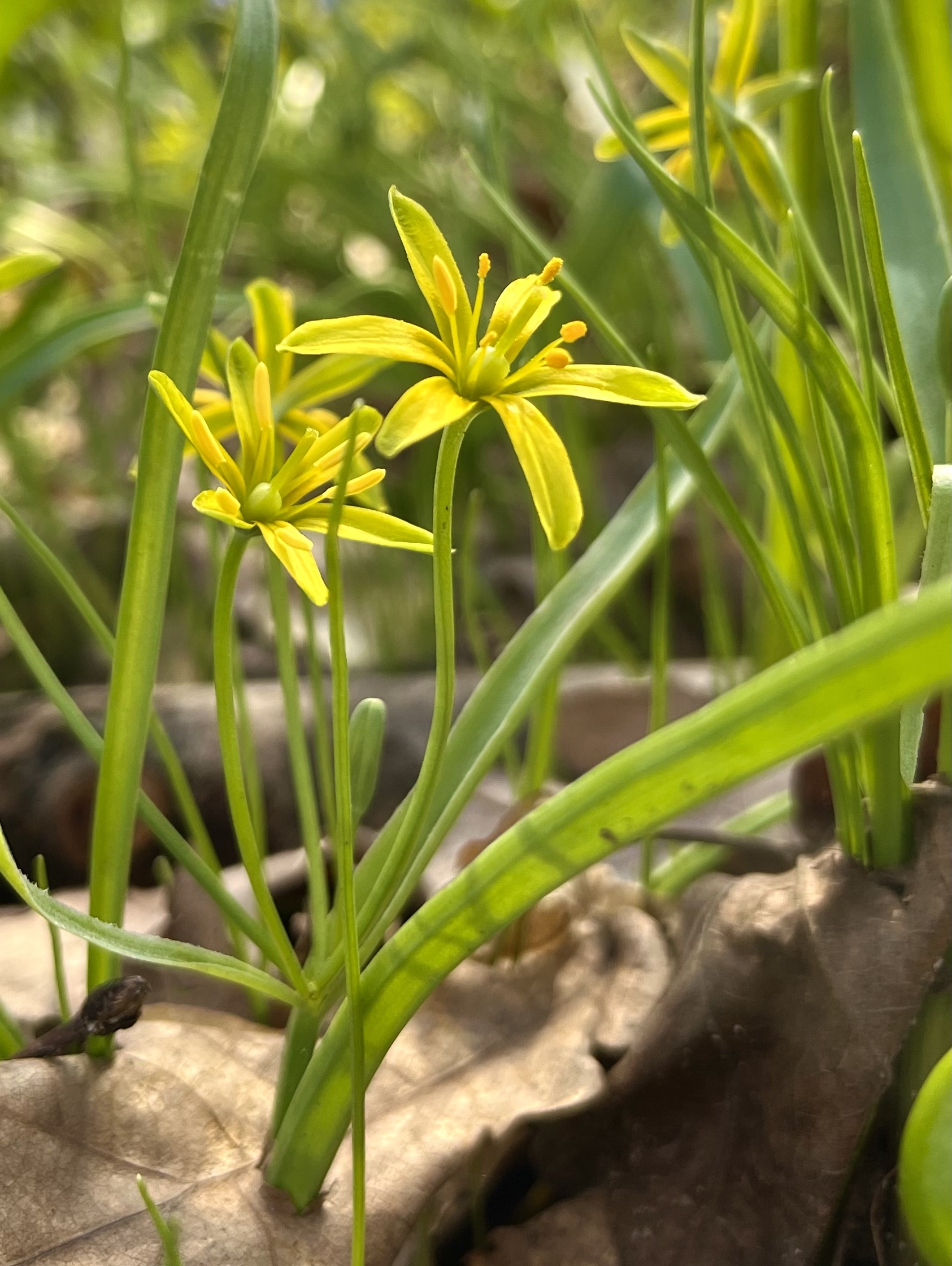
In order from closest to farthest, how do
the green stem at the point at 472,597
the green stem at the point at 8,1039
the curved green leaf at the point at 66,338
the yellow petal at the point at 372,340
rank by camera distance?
the yellow petal at the point at 372,340
the green stem at the point at 8,1039
the green stem at the point at 472,597
the curved green leaf at the point at 66,338

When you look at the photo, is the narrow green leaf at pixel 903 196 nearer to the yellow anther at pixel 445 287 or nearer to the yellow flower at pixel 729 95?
the yellow flower at pixel 729 95

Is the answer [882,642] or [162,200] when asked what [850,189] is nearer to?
[162,200]

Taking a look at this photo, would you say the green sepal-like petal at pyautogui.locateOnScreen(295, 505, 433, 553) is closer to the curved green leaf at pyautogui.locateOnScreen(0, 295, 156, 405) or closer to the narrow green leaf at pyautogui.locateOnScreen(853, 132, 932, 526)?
the narrow green leaf at pyautogui.locateOnScreen(853, 132, 932, 526)

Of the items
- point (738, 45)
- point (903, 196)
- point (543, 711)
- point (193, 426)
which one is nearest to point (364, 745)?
point (193, 426)

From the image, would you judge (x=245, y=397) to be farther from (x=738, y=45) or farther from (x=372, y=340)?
(x=738, y=45)

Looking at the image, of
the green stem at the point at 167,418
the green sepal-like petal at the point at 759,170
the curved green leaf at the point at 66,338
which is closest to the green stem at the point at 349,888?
the green stem at the point at 167,418

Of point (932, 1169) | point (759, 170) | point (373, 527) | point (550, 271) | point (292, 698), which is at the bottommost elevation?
point (932, 1169)
